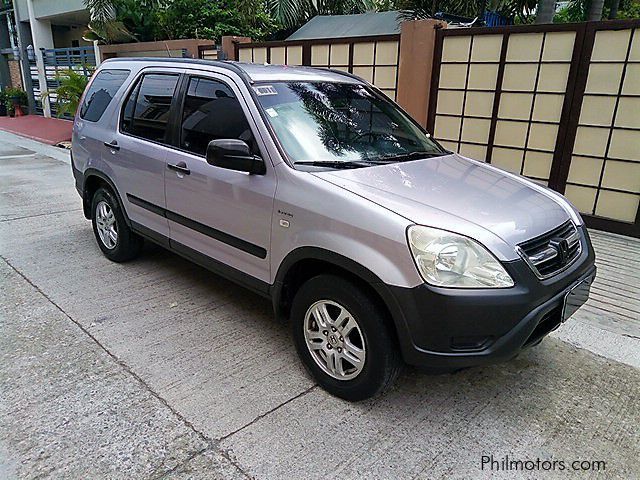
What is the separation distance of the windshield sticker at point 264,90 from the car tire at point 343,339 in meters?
1.30

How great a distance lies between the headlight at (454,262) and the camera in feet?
7.53

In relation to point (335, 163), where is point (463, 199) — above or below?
below

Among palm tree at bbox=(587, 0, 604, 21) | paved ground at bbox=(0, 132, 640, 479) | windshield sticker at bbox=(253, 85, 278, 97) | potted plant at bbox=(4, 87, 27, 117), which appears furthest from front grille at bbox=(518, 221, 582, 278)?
potted plant at bbox=(4, 87, 27, 117)

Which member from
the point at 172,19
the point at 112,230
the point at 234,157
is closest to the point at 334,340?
the point at 234,157

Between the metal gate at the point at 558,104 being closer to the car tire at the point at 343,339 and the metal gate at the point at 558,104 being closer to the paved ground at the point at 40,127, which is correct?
the car tire at the point at 343,339

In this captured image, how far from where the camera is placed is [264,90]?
3246mm

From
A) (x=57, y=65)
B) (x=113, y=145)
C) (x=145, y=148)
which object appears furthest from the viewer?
(x=57, y=65)

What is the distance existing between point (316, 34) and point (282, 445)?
13.6m

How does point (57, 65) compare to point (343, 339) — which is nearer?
point (343, 339)

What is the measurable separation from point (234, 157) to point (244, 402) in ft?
4.69

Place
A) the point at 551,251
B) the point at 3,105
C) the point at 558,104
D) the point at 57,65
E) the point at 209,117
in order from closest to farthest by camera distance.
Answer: the point at 551,251 → the point at 209,117 → the point at 558,104 → the point at 57,65 → the point at 3,105

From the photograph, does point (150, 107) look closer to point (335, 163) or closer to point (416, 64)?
point (335, 163)

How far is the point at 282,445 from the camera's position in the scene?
2469mm

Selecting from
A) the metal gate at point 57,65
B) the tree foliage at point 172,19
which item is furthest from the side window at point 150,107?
the metal gate at point 57,65
